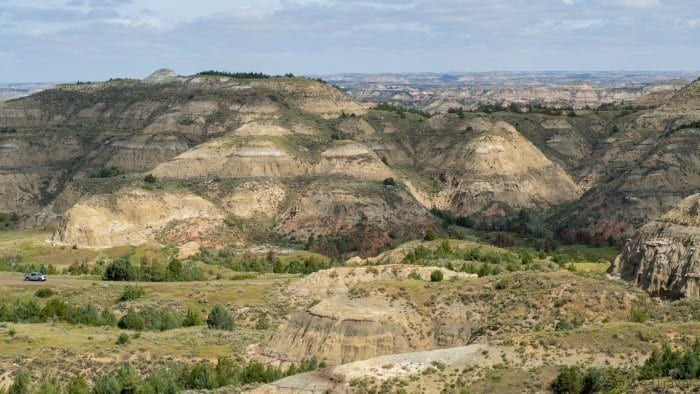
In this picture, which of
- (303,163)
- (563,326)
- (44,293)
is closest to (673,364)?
(563,326)

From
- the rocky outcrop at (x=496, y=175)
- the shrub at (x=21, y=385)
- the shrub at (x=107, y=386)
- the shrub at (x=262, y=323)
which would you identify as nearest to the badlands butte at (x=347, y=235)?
the shrub at (x=262, y=323)

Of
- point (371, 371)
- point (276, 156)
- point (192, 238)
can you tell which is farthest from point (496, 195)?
point (371, 371)

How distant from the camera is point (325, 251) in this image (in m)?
99.2

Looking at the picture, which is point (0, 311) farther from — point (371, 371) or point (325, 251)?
point (325, 251)

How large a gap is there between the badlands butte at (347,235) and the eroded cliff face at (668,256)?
18 cm

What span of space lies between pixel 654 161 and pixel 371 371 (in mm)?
82197

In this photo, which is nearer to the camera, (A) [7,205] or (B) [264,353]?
(B) [264,353]

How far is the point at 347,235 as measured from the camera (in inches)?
4124

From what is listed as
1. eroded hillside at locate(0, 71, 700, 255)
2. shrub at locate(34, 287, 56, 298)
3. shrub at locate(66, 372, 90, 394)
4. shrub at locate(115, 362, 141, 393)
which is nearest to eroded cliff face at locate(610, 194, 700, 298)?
shrub at locate(115, 362, 141, 393)

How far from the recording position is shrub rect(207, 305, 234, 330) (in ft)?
194

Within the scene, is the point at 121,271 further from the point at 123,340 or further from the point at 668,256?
the point at 668,256

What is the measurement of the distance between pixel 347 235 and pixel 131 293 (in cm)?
4127

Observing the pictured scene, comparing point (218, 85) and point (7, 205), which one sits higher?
point (218, 85)

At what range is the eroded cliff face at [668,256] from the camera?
53.6 metres
